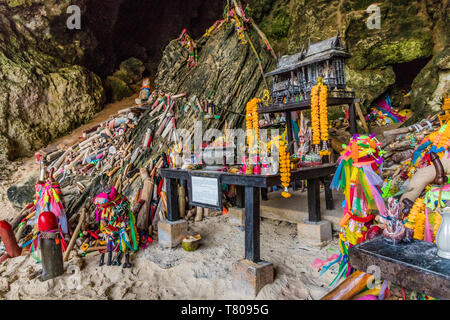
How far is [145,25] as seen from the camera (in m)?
18.3

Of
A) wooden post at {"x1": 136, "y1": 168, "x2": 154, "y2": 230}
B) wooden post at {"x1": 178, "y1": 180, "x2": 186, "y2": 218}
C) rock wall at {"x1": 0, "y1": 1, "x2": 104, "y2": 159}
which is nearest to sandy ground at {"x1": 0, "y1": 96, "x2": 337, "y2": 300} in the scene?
wooden post at {"x1": 136, "y1": 168, "x2": 154, "y2": 230}

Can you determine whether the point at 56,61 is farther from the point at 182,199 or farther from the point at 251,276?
the point at 251,276

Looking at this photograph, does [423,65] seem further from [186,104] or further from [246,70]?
[186,104]

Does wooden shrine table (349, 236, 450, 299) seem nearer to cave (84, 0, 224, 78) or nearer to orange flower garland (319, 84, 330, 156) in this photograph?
orange flower garland (319, 84, 330, 156)

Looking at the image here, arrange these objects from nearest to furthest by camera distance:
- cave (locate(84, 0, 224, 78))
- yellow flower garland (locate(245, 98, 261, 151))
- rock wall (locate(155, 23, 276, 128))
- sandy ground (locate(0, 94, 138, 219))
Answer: yellow flower garland (locate(245, 98, 261, 151)), sandy ground (locate(0, 94, 138, 219)), rock wall (locate(155, 23, 276, 128)), cave (locate(84, 0, 224, 78))

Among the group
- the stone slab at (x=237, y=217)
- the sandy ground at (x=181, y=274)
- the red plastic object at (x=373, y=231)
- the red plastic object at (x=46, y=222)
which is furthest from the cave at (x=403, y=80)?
the red plastic object at (x=46, y=222)

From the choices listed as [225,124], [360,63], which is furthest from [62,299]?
[360,63]

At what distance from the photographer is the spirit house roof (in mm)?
5258

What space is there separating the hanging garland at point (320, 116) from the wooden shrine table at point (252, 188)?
0.47 metres

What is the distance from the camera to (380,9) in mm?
9773

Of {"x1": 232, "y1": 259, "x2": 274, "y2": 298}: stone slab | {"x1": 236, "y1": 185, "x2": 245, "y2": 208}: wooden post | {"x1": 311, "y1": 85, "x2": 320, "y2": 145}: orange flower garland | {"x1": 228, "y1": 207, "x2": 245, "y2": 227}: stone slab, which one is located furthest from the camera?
{"x1": 236, "y1": 185, "x2": 245, "y2": 208}: wooden post

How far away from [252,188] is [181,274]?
1741mm

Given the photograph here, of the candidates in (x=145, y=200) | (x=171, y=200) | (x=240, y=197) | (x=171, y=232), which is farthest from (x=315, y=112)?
(x=145, y=200)

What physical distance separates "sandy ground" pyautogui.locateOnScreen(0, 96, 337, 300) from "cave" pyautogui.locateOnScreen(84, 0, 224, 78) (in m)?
13.7
